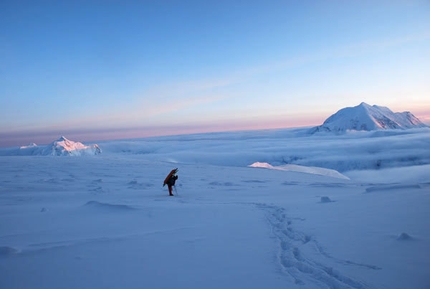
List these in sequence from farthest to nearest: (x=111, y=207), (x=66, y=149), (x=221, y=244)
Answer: (x=66, y=149) < (x=111, y=207) < (x=221, y=244)

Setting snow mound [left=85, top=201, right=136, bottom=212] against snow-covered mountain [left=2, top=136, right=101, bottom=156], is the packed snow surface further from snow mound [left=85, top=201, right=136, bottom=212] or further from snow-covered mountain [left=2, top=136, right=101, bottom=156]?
snow-covered mountain [left=2, top=136, right=101, bottom=156]

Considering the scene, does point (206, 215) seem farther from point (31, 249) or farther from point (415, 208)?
point (415, 208)

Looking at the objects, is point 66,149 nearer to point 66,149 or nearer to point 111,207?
point 66,149

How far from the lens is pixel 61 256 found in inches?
164

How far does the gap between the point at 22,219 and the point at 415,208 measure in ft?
28.3

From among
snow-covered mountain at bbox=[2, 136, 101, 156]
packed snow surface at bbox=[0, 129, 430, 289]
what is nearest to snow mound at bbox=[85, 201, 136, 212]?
packed snow surface at bbox=[0, 129, 430, 289]

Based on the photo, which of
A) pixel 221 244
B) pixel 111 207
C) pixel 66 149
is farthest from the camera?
pixel 66 149

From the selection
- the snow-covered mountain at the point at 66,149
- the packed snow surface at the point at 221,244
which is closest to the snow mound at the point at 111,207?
the packed snow surface at the point at 221,244

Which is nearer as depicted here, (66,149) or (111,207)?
(111,207)

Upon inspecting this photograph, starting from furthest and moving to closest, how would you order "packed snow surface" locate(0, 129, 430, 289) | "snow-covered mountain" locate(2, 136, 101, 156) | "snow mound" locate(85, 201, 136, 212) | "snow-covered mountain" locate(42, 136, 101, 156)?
"snow-covered mountain" locate(42, 136, 101, 156)
"snow-covered mountain" locate(2, 136, 101, 156)
"snow mound" locate(85, 201, 136, 212)
"packed snow surface" locate(0, 129, 430, 289)

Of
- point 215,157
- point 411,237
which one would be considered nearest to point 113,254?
A: point 411,237

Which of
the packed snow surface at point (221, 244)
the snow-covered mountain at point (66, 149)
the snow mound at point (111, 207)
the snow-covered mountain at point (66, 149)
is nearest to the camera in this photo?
the packed snow surface at point (221, 244)

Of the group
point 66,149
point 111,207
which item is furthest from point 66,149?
point 111,207

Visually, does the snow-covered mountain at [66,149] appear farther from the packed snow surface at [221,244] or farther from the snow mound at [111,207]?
the packed snow surface at [221,244]
